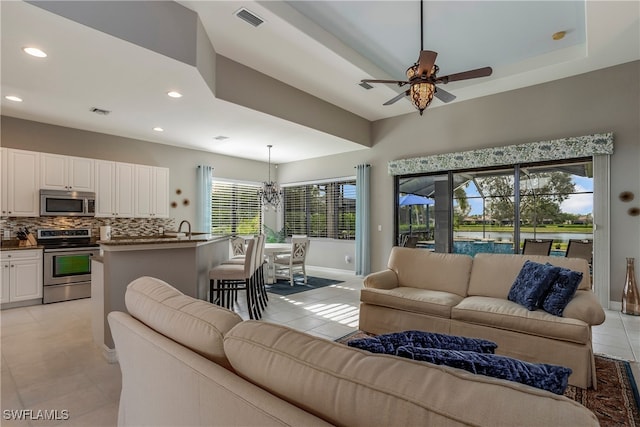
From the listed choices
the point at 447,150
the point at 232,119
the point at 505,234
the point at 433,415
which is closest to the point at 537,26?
the point at 447,150

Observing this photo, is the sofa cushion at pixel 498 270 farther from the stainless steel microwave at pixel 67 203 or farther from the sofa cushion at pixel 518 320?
the stainless steel microwave at pixel 67 203

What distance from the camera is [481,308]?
9.09 feet

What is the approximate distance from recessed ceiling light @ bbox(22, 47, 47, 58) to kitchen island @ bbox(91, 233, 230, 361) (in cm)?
182

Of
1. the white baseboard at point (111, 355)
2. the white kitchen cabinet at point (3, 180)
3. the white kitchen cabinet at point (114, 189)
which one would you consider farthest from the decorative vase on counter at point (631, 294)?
the white kitchen cabinet at point (3, 180)

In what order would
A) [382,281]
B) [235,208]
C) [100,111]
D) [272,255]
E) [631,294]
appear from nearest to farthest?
1. [382,281]
2. [631,294]
3. [100,111]
4. [272,255]
5. [235,208]

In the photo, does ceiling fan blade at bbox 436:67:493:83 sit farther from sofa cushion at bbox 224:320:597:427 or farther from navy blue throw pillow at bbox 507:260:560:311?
sofa cushion at bbox 224:320:597:427

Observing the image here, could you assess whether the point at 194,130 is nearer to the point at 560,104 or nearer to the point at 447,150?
the point at 447,150

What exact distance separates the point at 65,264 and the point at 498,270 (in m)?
5.93

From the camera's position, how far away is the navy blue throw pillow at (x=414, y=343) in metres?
1.05

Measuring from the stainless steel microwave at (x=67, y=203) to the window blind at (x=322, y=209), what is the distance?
451 centimetres

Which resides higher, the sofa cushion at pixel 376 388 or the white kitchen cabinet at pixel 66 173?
the white kitchen cabinet at pixel 66 173

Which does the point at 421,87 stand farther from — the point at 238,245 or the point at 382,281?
the point at 238,245

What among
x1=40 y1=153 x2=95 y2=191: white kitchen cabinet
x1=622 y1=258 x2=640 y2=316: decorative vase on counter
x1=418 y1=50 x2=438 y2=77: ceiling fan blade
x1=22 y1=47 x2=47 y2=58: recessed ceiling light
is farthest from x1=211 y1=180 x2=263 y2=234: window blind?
x1=622 y1=258 x2=640 y2=316: decorative vase on counter

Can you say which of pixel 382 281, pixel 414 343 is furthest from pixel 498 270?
pixel 414 343
